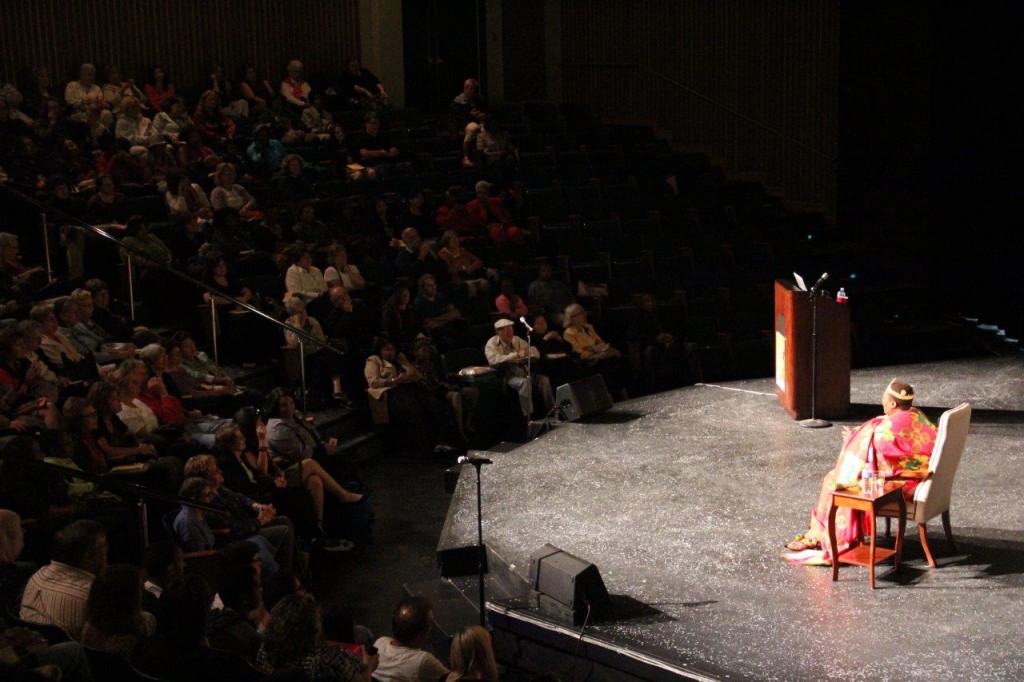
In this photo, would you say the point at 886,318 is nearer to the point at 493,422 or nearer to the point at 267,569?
the point at 493,422

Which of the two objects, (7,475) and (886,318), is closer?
(7,475)

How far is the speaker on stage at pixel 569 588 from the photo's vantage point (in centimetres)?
505

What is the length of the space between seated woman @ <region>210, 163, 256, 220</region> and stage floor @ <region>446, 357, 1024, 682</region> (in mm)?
3411

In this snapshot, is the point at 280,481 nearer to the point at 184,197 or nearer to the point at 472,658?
the point at 472,658

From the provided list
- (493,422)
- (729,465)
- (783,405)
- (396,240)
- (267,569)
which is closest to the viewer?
(267,569)

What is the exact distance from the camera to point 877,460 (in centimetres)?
568

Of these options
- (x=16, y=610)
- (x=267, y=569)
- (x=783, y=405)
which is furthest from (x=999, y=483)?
(x=16, y=610)

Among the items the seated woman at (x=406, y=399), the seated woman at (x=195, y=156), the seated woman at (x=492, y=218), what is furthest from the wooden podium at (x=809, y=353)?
the seated woman at (x=195, y=156)

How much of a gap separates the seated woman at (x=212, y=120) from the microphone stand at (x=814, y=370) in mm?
5801

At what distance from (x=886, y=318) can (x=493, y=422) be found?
3955 mm

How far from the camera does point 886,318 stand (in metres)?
10.8

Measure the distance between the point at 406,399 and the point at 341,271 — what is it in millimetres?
1355

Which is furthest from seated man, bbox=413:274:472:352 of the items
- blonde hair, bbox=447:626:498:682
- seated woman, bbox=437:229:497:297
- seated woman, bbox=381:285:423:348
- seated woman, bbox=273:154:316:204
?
blonde hair, bbox=447:626:498:682

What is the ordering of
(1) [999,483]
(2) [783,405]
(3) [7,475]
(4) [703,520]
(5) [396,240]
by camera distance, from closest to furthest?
1. (3) [7,475]
2. (4) [703,520]
3. (1) [999,483]
4. (2) [783,405]
5. (5) [396,240]
